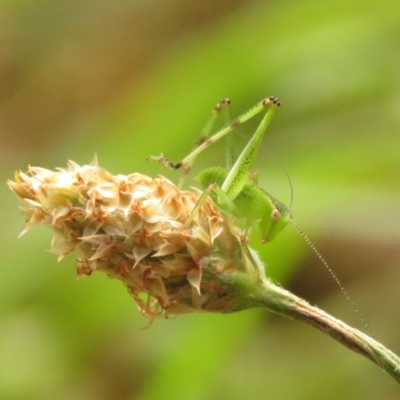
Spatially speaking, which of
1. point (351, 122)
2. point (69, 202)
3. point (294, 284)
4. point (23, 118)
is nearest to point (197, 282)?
point (69, 202)

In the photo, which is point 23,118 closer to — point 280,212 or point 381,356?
point 280,212

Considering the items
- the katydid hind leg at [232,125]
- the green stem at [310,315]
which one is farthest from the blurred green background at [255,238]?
the green stem at [310,315]

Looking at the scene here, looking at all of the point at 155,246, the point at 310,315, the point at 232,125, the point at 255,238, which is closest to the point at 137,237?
the point at 155,246

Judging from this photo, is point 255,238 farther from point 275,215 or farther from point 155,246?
point 155,246

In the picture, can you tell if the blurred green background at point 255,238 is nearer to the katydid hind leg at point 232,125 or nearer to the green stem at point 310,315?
the katydid hind leg at point 232,125

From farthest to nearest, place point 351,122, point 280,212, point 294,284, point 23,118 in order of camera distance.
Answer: point 23,118
point 294,284
point 351,122
point 280,212

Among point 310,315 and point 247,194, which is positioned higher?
point 247,194
